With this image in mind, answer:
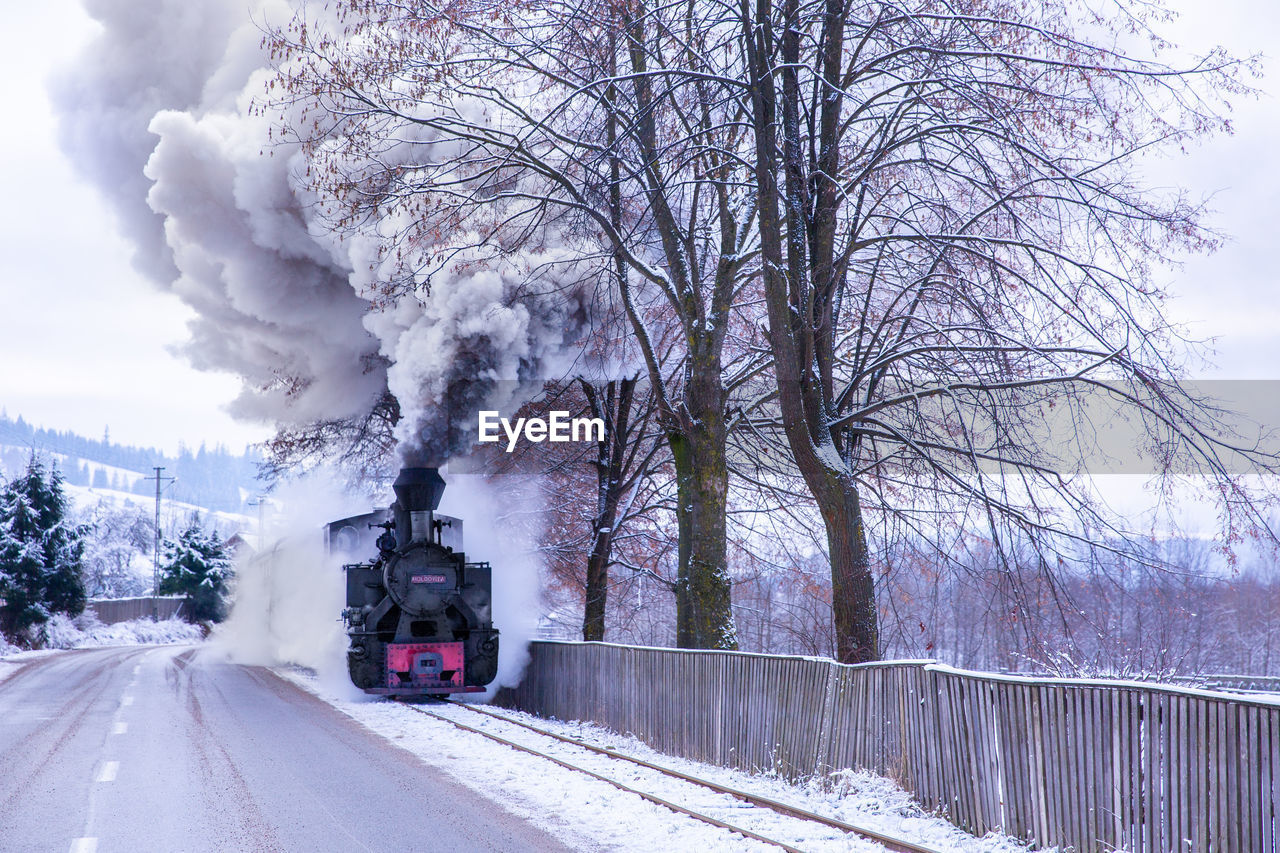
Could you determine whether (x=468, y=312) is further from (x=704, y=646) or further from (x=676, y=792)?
(x=676, y=792)

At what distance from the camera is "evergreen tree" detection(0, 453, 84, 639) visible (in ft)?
117

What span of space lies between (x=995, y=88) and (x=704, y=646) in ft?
24.6

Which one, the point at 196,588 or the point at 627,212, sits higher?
the point at 627,212

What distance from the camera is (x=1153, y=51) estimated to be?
407 inches

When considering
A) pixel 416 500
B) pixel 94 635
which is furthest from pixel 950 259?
pixel 94 635

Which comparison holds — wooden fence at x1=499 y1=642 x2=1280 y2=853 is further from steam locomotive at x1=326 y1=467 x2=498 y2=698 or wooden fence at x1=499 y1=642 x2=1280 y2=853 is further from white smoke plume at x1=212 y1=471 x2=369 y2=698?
white smoke plume at x1=212 y1=471 x2=369 y2=698

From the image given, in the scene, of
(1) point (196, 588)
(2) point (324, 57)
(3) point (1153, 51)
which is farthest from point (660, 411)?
(1) point (196, 588)

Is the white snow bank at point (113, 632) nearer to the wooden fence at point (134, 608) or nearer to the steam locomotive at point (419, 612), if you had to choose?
the wooden fence at point (134, 608)

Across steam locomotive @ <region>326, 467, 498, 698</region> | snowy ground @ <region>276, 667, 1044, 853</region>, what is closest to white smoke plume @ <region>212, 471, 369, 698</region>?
steam locomotive @ <region>326, 467, 498, 698</region>

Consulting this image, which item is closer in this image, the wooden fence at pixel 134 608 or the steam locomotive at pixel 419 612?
the steam locomotive at pixel 419 612

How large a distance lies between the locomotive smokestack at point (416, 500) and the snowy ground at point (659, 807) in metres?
4.82

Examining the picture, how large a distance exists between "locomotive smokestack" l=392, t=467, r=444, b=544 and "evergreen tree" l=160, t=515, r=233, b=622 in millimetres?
45480

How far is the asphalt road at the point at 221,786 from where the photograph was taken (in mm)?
7320

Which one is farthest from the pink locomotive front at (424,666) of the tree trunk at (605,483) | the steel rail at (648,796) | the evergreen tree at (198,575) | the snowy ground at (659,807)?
the evergreen tree at (198,575)
